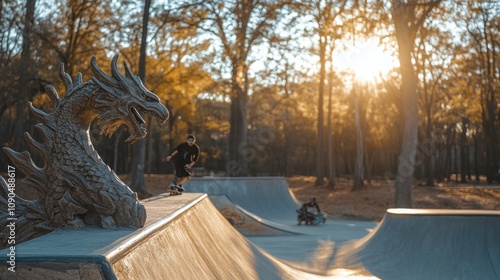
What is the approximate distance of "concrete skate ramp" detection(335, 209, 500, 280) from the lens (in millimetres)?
8909

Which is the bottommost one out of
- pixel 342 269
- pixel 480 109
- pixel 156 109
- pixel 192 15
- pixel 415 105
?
pixel 342 269

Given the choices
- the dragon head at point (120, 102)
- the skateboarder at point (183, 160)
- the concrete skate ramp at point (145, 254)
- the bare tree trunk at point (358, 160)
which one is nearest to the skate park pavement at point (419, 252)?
the concrete skate ramp at point (145, 254)

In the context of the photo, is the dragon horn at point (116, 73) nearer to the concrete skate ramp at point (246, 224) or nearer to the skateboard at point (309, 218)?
the concrete skate ramp at point (246, 224)

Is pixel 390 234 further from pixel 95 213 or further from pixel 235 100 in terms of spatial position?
pixel 235 100

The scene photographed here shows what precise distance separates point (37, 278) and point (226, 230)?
19.2ft

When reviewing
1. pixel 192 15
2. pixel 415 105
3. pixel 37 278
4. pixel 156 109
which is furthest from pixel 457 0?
pixel 37 278

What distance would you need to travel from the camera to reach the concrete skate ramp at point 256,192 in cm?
2194

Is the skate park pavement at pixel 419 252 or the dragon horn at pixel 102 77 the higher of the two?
the dragon horn at pixel 102 77

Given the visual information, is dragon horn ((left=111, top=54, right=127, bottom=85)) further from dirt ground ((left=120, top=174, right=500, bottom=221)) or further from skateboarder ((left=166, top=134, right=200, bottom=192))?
dirt ground ((left=120, top=174, right=500, bottom=221))

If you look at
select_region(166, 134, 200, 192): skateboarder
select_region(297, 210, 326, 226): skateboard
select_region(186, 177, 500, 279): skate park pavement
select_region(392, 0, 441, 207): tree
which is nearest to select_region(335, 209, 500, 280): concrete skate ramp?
select_region(186, 177, 500, 279): skate park pavement

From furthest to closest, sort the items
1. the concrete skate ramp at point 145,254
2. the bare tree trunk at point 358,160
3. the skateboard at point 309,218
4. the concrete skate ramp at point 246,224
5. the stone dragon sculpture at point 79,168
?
the bare tree trunk at point 358,160, the skateboard at point 309,218, the concrete skate ramp at point 246,224, the stone dragon sculpture at point 79,168, the concrete skate ramp at point 145,254

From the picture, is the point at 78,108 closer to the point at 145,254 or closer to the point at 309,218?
the point at 145,254

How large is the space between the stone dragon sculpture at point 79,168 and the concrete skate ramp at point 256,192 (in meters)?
14.9

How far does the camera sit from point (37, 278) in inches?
131
